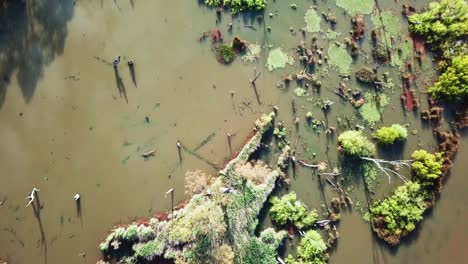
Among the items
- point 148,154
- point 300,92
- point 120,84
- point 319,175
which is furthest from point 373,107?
point 120,84

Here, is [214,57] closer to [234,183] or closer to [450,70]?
[234,183]

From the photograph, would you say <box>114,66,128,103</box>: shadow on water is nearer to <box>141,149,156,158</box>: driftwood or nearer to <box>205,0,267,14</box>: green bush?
<box>141,149,156,158</box>: driftwood

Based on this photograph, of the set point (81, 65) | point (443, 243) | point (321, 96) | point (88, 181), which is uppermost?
point (81, 65)

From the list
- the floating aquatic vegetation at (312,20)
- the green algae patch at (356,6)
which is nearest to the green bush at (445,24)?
the green algae patch at (356,6)

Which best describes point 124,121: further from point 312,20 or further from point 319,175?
point 312,20

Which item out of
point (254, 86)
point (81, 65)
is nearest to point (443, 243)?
point (254, 86)

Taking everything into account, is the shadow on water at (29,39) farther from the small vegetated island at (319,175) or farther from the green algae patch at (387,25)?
the green algae patch at (387,25)
